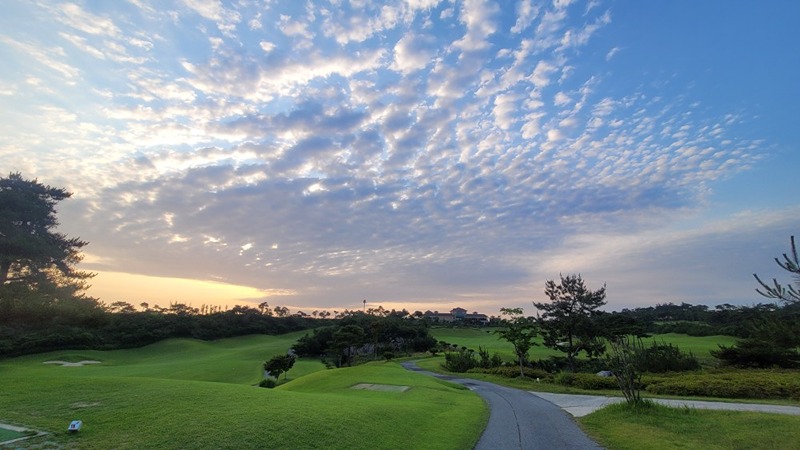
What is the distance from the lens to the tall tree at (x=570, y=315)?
40.7 m

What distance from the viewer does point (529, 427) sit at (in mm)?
16375

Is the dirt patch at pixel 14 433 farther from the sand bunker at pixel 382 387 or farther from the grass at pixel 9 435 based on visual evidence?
the sand bunker at pixel 382 387

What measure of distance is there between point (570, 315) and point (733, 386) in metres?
19.1

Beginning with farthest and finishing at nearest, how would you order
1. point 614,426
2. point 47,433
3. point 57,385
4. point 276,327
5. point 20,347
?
1. point 276,327
2. point 20,347
3. point 57,385
4. point 614,426
5. point 47,433

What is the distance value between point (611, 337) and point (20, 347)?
59.9m

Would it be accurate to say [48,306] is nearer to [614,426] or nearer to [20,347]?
[20,347]

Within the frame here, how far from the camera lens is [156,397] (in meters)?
14.8

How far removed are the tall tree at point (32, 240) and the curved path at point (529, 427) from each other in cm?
7532

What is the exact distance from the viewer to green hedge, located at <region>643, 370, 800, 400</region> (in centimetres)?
2123

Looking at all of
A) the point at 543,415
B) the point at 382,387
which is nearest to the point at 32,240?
the point at 382,387

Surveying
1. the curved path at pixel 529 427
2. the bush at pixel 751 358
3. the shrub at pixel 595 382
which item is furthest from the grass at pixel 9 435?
the bush at pixel 751 358

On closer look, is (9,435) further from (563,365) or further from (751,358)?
(563,365)

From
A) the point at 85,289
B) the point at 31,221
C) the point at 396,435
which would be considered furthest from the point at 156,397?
the point at 31,221

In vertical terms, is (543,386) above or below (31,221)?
below
